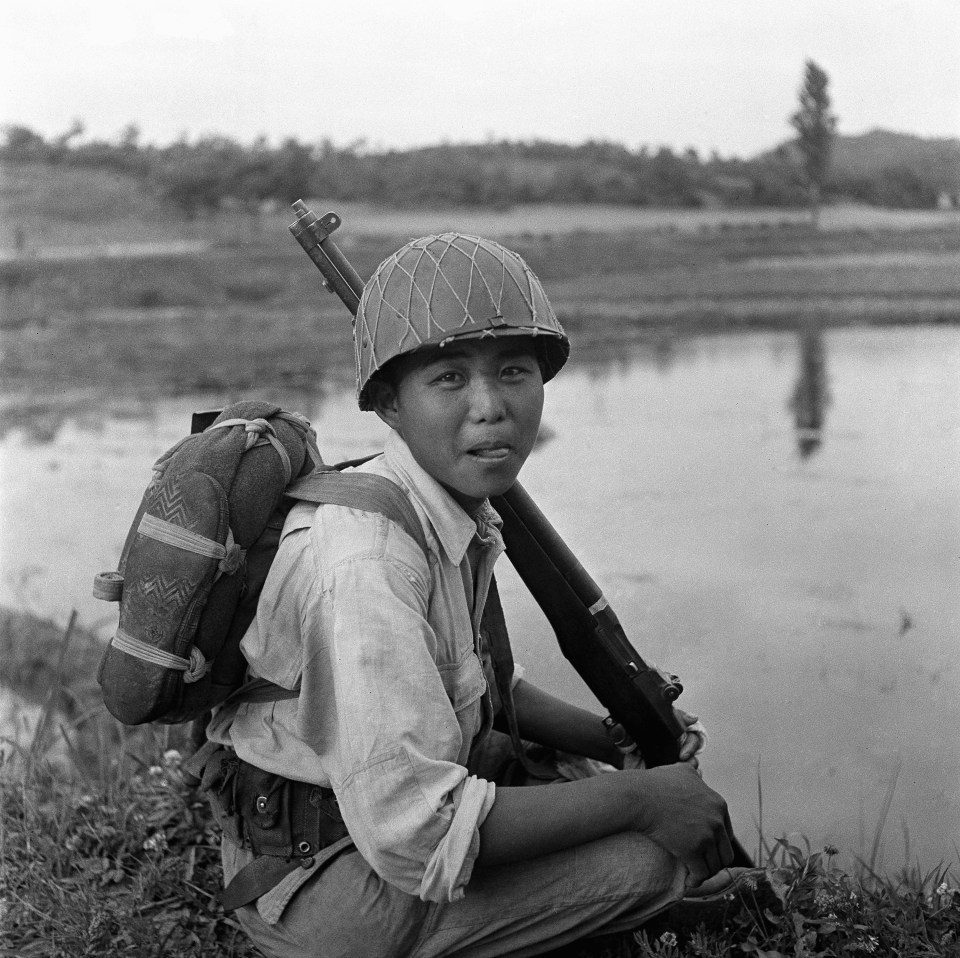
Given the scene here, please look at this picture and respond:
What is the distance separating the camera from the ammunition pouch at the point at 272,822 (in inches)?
83.4

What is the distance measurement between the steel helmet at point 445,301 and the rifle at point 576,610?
402mm

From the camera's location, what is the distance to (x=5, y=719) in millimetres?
4656

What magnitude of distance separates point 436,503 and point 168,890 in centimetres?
134

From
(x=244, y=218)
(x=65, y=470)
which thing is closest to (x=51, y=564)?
(x=65, y=470)

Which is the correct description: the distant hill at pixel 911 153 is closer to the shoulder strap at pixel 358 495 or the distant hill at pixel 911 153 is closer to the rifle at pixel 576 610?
the rifle at pixel 576 610

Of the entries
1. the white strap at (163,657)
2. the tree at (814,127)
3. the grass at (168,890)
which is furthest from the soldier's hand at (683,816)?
the tree at (814,127)

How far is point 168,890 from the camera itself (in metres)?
2.77

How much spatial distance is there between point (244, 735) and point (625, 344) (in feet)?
14.5

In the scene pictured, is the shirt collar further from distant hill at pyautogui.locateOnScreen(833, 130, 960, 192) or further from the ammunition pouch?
distant hill at pyautogui.locateOnScreen(833, 130, 960, 192)

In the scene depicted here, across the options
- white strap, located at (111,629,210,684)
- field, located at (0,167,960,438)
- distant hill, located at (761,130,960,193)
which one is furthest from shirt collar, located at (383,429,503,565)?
field, located at (0,167,960,438)

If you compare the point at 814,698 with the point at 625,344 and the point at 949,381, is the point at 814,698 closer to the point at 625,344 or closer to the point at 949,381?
the point at 949,381

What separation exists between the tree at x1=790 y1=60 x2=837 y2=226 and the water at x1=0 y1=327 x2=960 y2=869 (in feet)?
2.43

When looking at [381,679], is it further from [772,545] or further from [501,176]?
[501,176]

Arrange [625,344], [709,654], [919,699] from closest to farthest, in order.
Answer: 1. [919,699]
2. [709,654]
3. [625,344]
